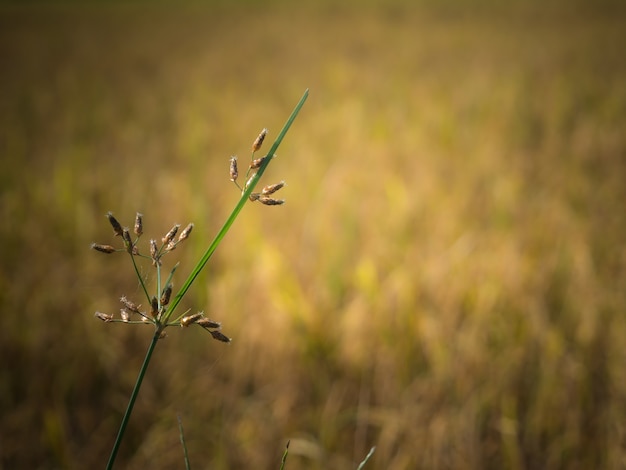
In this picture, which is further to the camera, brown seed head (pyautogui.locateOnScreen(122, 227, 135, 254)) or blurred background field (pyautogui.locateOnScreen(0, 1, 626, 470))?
blurred background field (pyautogui.locateOnScreen(0, 1, 626, 470))

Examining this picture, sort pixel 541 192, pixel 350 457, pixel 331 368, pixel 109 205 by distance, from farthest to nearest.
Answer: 1. pixel 541 192
2. pixel 109 205
3. pixel 331 368
4. pixel 350 457

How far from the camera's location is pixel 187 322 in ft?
0.85

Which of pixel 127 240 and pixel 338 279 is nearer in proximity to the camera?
pixel 127 240

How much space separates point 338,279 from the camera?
5.15 feet

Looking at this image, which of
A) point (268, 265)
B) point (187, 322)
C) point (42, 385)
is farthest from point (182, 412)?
point (187, 322)

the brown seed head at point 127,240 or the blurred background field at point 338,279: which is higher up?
the blurred background field at point 338,279

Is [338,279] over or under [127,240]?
over

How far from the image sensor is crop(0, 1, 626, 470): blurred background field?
1.07 metres

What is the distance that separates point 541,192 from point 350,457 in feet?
5.95

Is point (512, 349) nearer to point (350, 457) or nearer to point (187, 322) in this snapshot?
point (350, 457)

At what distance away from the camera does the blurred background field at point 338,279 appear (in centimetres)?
107

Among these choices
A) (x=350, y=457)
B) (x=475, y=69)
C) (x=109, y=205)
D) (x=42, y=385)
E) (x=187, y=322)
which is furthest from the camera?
(x=475, y=69)

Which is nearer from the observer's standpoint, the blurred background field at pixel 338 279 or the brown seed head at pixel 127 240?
the brown seed head at pixel 127 240

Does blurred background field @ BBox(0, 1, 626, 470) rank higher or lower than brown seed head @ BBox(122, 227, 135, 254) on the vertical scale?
higher
